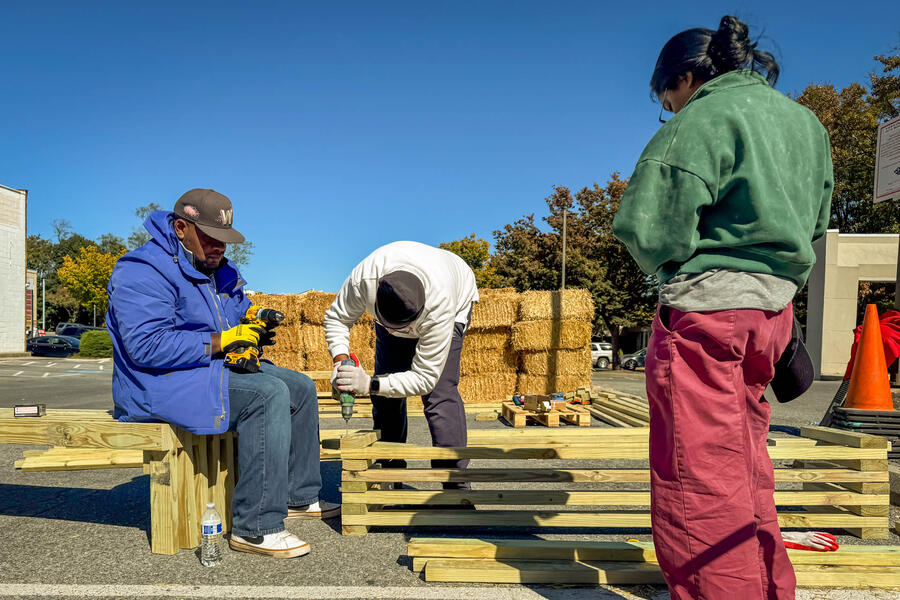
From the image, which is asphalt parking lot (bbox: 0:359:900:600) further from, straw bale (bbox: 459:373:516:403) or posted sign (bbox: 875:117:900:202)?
straw bale (bbox: 459:373:516:403)

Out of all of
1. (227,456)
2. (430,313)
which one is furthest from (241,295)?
(430,313)

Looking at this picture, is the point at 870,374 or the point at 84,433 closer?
the point at 84,433

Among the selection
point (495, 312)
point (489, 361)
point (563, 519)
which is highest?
point (495, 312)

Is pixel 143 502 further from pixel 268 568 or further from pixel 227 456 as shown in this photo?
pixel 268 568

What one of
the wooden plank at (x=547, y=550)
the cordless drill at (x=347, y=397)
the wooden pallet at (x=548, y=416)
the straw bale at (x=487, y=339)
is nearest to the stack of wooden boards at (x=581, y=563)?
the wooden plank at (x=547, y=550)

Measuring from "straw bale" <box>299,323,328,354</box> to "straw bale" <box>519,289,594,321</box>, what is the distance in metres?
4.12

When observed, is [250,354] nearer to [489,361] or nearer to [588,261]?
[489,361]

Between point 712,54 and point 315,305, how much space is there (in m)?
11.0

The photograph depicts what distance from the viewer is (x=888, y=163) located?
597cm

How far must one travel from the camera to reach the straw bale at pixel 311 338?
40.8 ft

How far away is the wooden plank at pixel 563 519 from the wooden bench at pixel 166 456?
87cm

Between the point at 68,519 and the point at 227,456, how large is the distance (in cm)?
110

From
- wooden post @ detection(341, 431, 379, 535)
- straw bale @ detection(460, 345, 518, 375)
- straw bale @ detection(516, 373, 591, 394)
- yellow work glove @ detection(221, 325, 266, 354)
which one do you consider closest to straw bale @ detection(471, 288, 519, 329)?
straw bale @ detection(460, 345, 518, 375)

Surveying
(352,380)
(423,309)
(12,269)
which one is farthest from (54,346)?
(423,309)
